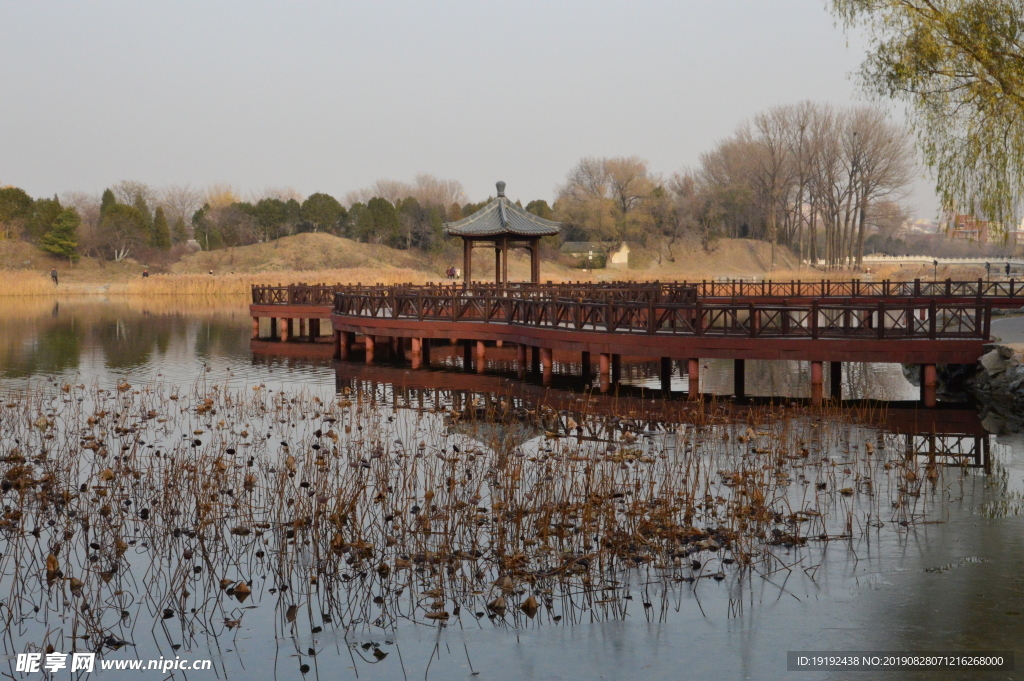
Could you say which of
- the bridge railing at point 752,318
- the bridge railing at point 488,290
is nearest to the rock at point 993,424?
the bridge railing at point 752,318

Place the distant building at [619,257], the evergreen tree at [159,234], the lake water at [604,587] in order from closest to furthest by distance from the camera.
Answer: the lake water at [604,587] < the evergreen tree at [159,234] < the distant building at [619,257]

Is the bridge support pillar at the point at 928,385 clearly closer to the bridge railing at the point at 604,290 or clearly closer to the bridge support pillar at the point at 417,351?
the bridge railing at the point at 604,290

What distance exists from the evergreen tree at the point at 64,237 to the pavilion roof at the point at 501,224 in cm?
4830

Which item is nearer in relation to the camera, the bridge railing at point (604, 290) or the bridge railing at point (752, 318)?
the bridge railing at point (752, 318)

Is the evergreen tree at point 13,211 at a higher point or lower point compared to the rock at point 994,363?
higher

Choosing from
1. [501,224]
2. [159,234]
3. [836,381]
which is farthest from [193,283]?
[836,381]

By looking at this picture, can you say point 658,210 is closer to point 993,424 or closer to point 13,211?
point 13,211

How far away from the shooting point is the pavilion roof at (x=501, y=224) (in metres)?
34.2

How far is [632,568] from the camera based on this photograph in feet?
28.2

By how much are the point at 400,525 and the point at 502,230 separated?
2492 centimetres

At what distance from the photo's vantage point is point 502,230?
33.9m

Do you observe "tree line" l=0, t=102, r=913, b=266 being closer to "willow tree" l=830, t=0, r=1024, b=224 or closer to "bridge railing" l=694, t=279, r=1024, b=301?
"bridge railing" l=694, t=279, r=1024, b=301

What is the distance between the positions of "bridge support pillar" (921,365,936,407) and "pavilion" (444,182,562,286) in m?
16.9

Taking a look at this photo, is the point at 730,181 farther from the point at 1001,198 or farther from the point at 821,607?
the point at 821,607
